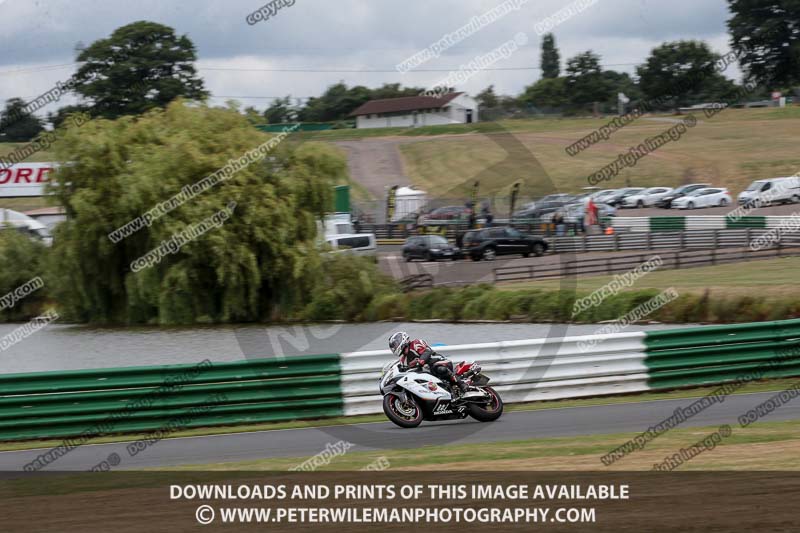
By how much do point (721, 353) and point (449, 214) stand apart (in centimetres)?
3258

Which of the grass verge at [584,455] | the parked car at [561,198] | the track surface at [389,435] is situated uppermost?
the parked car at [561,198]

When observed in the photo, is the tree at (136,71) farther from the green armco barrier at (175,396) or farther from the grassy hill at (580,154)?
the green armco barrier at (175,396)

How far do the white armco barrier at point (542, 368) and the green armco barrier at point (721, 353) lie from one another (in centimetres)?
30

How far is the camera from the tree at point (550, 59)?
455ft

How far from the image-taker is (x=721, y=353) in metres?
15.4

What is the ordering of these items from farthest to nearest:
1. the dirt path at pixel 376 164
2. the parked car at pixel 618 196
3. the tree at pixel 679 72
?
the tree at pixel 679 72 → the dirt path at pixel 376 164 → the parked car at pixel 618 196

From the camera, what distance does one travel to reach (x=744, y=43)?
91.2 m

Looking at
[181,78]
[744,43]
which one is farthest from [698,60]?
[181,78]

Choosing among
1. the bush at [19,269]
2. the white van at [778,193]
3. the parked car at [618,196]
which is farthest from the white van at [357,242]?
the white van at [778,193]

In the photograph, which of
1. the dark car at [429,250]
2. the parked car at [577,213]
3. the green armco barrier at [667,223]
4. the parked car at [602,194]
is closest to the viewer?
the dark car at [429,250]

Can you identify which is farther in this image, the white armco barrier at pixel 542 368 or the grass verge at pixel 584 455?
the white armco barrier at pixel 542 368

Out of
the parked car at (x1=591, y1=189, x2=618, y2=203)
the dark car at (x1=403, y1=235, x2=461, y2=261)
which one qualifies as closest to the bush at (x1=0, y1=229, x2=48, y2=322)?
the dark car at (x1=403, y1=235, x2=461, y2=261)

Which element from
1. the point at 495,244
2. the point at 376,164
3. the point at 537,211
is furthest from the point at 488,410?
the point at 376,164

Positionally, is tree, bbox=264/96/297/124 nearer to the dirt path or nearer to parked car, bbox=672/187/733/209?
the dirt path
